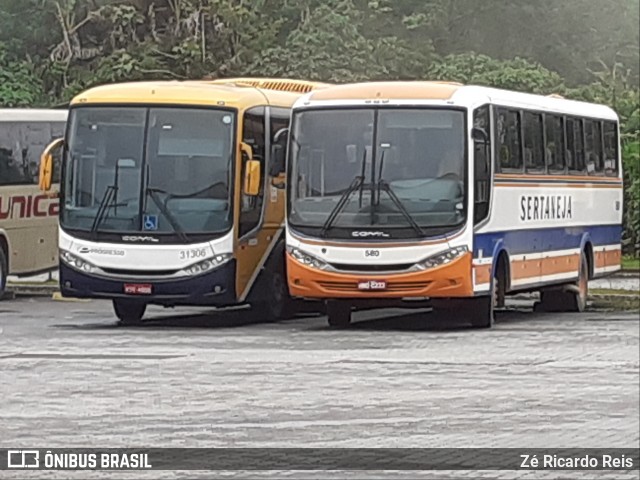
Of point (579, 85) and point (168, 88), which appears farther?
point (579, 85)

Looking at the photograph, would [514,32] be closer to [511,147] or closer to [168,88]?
[168,88]

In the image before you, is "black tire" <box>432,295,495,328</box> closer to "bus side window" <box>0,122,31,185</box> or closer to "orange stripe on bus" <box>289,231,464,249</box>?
"orange stripe on bus" <box>289,231,464,249</box>

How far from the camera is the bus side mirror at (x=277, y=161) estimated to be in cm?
1006

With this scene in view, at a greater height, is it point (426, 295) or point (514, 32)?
point (514, 32)

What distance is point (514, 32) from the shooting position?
12.3ft

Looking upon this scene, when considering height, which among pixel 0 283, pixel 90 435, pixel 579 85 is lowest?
pixel 90 435

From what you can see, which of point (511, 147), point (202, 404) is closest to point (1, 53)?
point (202, 404)

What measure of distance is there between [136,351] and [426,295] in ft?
18.6

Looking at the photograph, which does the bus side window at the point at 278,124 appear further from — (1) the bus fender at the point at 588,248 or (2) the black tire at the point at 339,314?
(1) the bus fender at the point at 588,248

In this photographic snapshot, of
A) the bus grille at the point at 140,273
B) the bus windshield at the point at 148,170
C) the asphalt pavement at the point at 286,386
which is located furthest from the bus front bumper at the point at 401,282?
the bus grille at the point at 140,273

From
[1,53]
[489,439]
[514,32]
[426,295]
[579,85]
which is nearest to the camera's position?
[1,53]

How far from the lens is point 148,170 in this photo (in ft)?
18.3

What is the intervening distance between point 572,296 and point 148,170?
433 cm

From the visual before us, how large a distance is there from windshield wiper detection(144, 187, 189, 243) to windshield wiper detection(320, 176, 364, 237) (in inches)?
149
